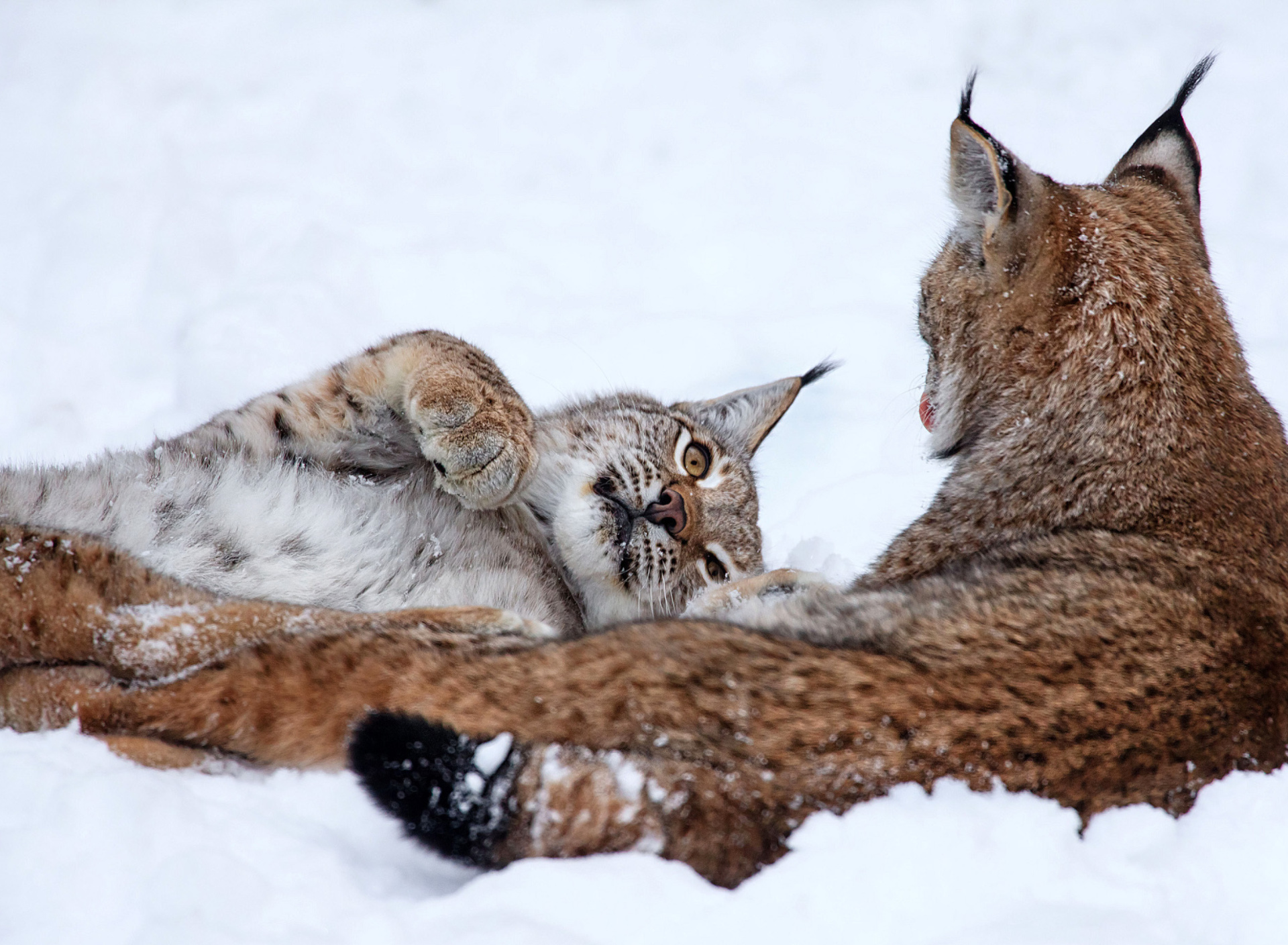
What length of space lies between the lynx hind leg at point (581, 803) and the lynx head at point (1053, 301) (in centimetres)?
179

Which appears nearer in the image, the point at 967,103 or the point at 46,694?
the point at 46,694

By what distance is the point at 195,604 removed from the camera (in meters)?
Result: 2.86

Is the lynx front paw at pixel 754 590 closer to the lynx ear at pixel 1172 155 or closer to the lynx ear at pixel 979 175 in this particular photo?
the lynx ear at pixel 979 175

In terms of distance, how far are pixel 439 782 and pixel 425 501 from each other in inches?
80.8

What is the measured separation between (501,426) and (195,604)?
1292 millimetres

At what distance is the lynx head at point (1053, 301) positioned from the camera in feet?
11.1

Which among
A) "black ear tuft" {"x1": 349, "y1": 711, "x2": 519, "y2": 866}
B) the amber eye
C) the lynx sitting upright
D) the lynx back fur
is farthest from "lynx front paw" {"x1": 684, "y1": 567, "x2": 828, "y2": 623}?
"black ear tuft" {"x1": 349, "y1": 711, "x2": 519, "y2": 866}

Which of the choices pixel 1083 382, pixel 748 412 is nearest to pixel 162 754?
pixel 1083 382

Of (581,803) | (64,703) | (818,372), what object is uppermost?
(818,372)

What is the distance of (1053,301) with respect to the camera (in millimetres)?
3521

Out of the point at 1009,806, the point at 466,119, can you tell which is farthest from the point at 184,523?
the point at 466,119

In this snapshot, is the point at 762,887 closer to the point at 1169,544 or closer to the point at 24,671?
the point at 1169,544

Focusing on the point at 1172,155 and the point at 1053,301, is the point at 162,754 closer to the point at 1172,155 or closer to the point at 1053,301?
the point at 1053,301

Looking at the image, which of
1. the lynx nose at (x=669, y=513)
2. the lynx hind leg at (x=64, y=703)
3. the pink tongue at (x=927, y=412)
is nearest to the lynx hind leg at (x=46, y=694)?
the lynx hind leg at (x=64, y=703)
